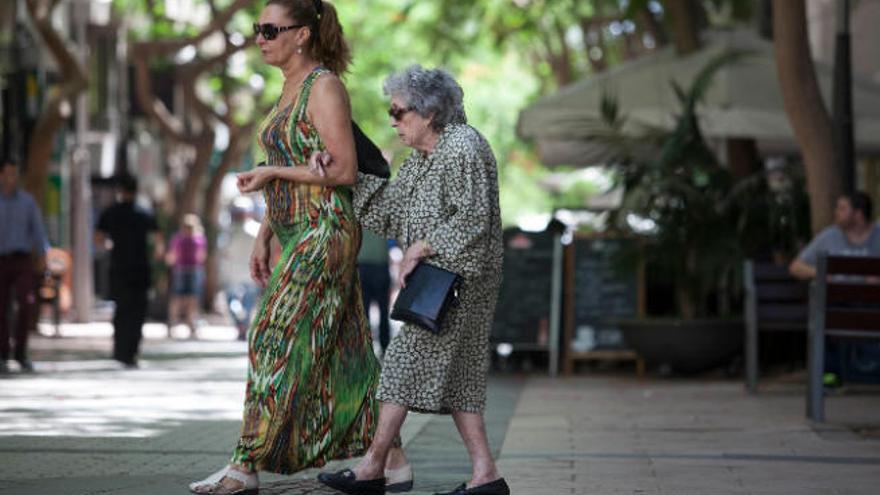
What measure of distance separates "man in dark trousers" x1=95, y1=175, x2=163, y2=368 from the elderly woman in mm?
11484

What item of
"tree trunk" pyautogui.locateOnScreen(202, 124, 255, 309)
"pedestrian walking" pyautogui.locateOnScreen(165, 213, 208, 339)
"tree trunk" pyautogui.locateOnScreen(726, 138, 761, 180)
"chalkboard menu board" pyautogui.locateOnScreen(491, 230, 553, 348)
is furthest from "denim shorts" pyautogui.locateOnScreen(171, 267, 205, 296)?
"tree trunk" pyautogui.locateOnScreen(726, 138, 761, 180)

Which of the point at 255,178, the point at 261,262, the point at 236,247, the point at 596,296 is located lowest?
the point at 236,247

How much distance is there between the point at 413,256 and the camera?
7848mm

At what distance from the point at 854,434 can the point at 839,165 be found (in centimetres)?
447

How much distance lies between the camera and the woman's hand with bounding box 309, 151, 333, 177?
25.6ft

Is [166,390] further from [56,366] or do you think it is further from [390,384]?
[390,384]

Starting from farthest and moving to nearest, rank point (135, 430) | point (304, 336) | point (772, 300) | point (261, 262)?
point (772, 300), point (135, 430), point (261, 262), point (304, 336)

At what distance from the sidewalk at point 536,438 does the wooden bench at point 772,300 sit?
1.55 feet

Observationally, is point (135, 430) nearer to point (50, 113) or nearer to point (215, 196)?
point (50, 113)

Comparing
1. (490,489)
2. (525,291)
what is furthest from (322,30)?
(525,291)

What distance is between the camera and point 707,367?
1722cm

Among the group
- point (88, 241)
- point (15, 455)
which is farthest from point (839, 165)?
point (88, 241)

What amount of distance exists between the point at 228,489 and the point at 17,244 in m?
10.2

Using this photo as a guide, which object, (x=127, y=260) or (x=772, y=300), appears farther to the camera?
(x=127, y=260)
